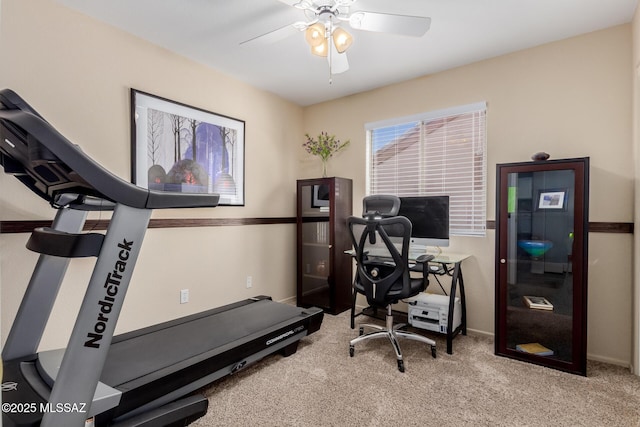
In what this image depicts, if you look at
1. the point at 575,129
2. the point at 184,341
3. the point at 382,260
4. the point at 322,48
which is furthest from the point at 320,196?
the point at 575,129

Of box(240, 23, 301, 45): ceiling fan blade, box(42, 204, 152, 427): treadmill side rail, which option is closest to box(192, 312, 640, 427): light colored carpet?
box(42, 204, 152, 427): treadmill side rail

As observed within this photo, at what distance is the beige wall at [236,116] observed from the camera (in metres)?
2.26

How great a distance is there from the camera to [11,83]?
215 centimetres

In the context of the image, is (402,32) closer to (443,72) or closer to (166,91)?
(443,72)

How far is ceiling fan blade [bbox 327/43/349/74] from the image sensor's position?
8.17 feet

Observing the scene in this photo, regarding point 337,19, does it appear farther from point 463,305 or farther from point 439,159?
point 463,305

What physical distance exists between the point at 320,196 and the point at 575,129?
239cm

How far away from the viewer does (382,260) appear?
2.75m

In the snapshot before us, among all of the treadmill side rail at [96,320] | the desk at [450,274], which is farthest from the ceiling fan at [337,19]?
the desk at [450,274]

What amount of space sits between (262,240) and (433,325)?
1.97 metres

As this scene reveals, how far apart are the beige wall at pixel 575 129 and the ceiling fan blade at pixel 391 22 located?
4.51 feet

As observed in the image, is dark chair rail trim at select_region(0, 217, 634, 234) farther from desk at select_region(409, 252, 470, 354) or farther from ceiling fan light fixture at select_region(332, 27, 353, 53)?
ceiling fan light fixture at select_region(332, 27, 353, 53)

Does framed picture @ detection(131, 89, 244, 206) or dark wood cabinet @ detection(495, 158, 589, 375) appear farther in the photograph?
framed picture @ detection(131, 89, 244, 206)

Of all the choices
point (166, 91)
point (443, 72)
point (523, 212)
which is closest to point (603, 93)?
point (523, 212)
